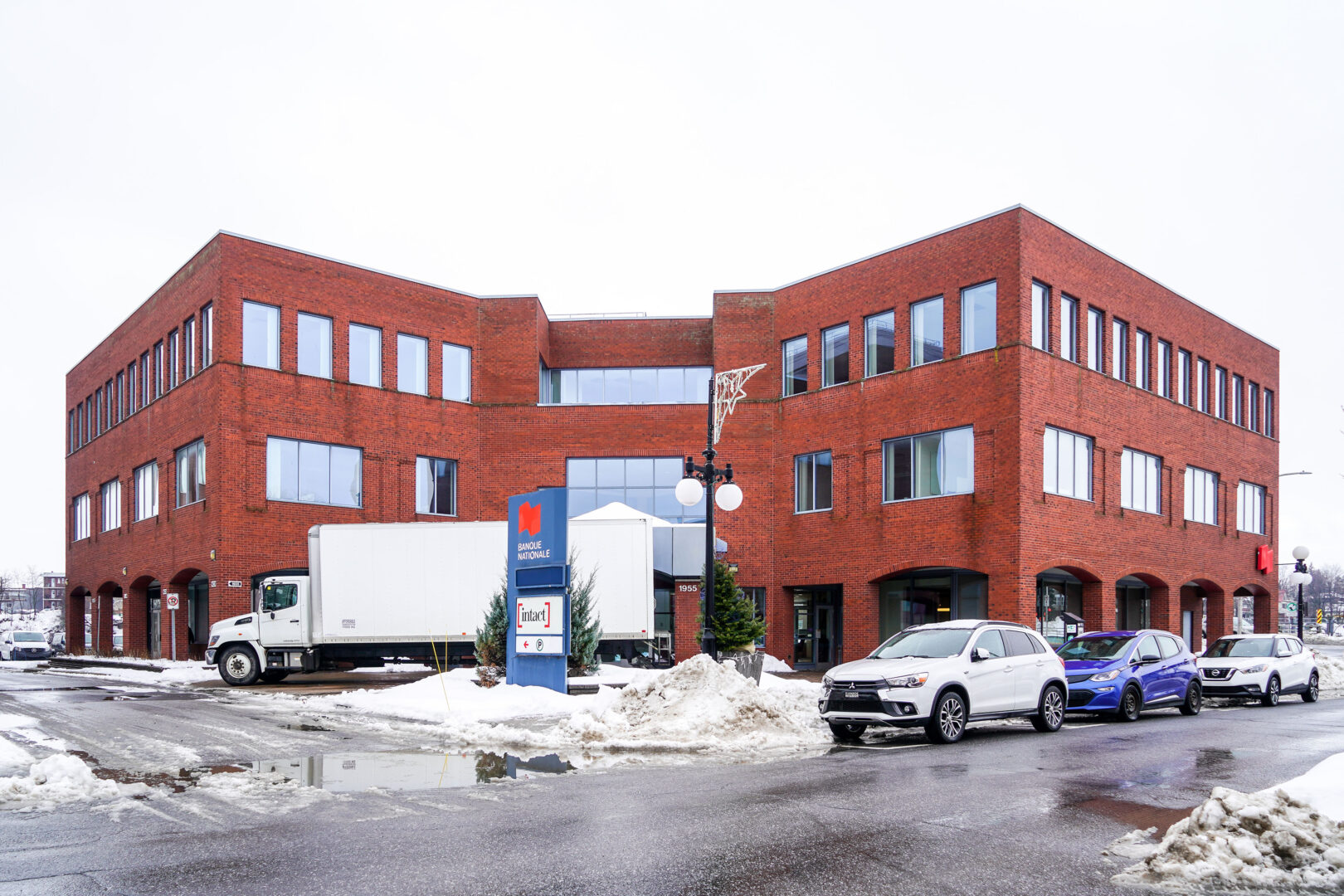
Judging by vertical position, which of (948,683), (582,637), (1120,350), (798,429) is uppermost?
(1120,350)

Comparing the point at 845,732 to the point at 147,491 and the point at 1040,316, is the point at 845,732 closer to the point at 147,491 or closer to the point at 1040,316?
the point at 1040,316

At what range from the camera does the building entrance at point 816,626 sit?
36094 millimetres

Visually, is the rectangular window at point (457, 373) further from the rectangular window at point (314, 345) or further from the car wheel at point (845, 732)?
the car wheel at point (845, 732)

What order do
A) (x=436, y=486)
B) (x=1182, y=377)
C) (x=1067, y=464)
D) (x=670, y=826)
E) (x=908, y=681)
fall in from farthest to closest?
1. (x=436, y=486)
2. (x=1182, y=377)
3. (x=1067, y=464)
4. (x=908, y=681)
5. (x=670, y=826)

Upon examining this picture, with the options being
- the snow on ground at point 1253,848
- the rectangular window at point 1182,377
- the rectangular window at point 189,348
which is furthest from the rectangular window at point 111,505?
the snow on ground at point 1253,848

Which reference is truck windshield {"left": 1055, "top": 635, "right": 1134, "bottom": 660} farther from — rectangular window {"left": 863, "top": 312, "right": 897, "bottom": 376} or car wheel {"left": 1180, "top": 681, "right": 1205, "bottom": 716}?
rectangular window {"left": 863, "top": 312, "right": 897, "bottom": 376}

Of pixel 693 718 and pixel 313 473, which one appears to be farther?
pixel 313 473

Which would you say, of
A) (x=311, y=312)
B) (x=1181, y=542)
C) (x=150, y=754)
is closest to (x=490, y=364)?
(x=311, y=312)

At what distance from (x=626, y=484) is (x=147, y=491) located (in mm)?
17128

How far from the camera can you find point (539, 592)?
19422 millimetres

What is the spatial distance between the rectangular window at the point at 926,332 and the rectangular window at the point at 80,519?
1407 inches

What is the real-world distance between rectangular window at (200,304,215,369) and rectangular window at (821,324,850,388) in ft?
61.3

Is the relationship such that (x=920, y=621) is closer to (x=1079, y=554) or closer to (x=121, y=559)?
(x=1079, y=554)

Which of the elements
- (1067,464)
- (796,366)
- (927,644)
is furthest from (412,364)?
(927,644)
